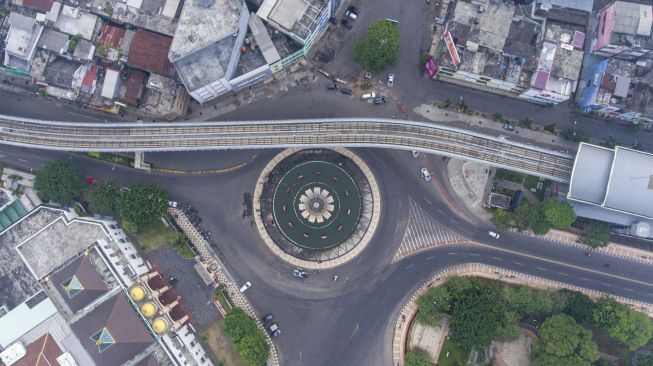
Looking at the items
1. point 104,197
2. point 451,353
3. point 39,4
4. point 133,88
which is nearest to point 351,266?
point 451,353

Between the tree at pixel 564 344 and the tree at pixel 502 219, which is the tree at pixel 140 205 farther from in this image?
the tree at pixel 564 344

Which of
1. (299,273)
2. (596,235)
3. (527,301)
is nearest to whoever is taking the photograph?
(527,301)

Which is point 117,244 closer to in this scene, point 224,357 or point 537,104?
point 224,357

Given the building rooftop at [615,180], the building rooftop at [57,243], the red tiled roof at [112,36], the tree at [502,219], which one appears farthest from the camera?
the tree at [502,219]

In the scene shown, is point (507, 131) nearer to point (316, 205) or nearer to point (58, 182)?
point (316, 205)

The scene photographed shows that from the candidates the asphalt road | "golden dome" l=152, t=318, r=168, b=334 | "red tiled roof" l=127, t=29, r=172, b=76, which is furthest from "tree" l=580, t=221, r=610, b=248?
"red tiled roof" l=127, t=29, r=172, b=76

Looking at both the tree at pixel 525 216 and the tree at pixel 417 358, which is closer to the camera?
the tree at pixel 417 358

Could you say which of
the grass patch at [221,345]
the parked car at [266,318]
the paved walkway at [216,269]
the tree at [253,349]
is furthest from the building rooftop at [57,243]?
the parked car at [266,318]
